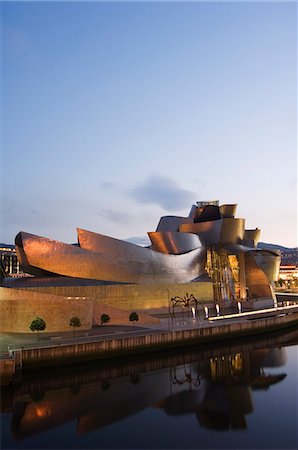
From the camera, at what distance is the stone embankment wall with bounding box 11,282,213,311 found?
2306 centimetres

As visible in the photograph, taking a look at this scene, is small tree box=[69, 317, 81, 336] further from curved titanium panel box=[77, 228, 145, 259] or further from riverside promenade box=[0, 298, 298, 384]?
curved titanium panel box=[77, 228, 145, 259]

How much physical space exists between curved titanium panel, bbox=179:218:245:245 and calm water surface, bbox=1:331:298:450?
1664cm

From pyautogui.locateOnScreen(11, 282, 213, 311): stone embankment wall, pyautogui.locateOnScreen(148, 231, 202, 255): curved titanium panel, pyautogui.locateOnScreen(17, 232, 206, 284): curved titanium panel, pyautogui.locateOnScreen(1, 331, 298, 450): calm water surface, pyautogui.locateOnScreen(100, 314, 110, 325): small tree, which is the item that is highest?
pyautogui.locateOnScreen(148, 231, 202, 255): curved titanium panel

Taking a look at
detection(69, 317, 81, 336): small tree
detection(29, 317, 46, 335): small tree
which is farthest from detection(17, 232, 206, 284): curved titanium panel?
detection(29, 317, 46, 335): small tree

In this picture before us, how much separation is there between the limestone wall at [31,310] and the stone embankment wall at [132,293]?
1.60 metres

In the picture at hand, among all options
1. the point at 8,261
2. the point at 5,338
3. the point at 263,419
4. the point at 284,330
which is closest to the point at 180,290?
the point at 284,330

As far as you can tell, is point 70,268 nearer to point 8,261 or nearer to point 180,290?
point 180,290

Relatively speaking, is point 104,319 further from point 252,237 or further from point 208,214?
point 252,237

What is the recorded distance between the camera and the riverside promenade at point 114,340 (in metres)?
15.5

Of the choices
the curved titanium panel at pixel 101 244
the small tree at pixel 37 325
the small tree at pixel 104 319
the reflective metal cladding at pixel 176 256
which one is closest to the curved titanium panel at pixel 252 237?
the reflective metal cladding at pixel 176 256

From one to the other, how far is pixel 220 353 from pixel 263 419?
8.35 metres

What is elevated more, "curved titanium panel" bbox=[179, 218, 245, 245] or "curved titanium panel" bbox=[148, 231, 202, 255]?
"curved titanium panel" bbox=[179, 218, 245, 245]

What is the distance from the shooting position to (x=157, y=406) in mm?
13250

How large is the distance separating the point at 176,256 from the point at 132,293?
5.68m
